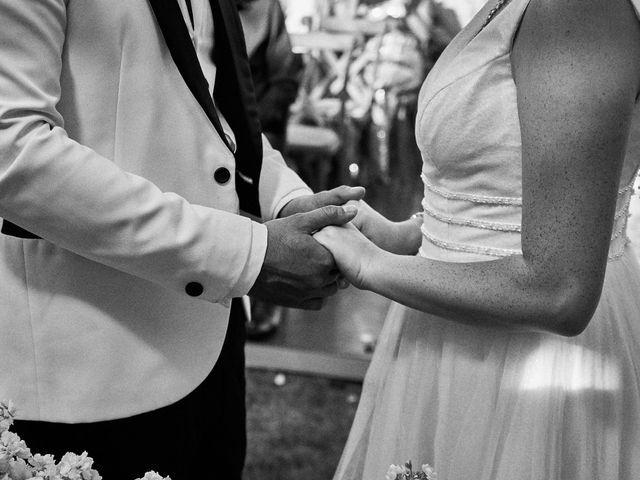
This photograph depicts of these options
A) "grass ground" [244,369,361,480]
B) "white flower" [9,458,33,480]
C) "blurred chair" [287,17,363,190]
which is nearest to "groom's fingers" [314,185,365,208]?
"white flower" [9,458,33,480]

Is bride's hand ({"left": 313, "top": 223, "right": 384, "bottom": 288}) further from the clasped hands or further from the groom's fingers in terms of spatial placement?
the groom's fingers

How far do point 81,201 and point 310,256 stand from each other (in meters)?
0.37

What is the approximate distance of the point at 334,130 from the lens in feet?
15.5

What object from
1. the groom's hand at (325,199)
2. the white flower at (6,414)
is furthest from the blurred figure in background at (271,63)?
the white flower at (6,414)

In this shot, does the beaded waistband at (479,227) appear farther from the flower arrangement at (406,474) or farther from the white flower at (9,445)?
the white flower at (9,445)

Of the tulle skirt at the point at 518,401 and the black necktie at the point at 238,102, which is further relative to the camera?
the black necktie at the point at 238,102

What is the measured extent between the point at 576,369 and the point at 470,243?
0.24 meters

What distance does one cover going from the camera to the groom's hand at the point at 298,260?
4.54 feet

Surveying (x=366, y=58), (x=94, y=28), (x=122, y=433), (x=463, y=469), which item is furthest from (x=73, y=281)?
(x=366, y=58)

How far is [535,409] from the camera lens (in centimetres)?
125

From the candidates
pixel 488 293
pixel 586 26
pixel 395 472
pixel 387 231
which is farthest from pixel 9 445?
pixel 387 231

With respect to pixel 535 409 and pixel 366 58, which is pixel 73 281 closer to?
pixel 535 409

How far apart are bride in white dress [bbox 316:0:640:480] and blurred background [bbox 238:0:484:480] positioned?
2.33 metres

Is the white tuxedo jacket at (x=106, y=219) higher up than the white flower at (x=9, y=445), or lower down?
lower down
